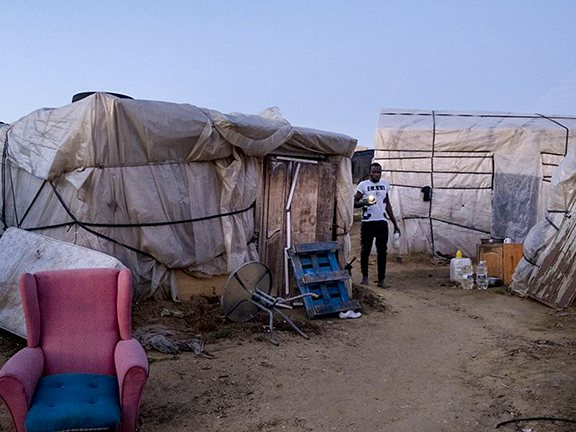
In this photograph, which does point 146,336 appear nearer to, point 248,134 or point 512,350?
point 248,134

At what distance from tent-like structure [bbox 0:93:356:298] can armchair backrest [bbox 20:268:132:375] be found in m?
1.80

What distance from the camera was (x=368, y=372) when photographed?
4.35m

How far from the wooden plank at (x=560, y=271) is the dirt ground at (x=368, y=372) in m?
0.23

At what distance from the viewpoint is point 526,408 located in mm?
3479

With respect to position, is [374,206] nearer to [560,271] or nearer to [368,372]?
[560,271]

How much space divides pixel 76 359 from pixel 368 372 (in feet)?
7.09

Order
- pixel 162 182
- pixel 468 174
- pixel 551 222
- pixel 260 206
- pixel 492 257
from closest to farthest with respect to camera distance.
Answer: pixel 162 182, pixel 260 206, pixel 551 222, pixel 492 257, pixel 468 174

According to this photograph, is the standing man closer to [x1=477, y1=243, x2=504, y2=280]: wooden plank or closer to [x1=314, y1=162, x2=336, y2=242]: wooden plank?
[x1=314, y1=162, x2=336, y2=242]: wooden plank

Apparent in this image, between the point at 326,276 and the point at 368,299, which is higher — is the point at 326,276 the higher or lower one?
the higher one

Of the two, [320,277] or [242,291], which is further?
[320,277]

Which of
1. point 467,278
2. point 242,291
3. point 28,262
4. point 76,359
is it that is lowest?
point 467,278

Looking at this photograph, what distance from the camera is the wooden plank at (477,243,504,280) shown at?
26.5 ft

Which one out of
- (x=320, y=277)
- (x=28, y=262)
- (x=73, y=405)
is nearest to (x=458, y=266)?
(x=320, y=277)

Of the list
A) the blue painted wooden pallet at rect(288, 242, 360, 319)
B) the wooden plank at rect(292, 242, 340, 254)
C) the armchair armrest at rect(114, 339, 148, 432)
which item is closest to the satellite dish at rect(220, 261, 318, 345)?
the blue painted wooden pallet at rect(288, 242, 360, 319)
